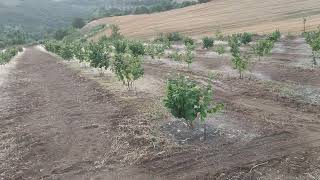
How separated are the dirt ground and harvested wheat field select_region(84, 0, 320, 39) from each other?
36.5 meters

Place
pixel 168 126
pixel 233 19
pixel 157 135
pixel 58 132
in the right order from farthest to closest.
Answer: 1. pixel 233 19
2. pixel 58 132
3. pixel 168 126
4. pixel 157 135

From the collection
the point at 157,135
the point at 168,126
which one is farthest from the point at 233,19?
the point at 157,135

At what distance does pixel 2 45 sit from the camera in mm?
163375

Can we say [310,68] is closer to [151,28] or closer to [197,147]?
[197,147]

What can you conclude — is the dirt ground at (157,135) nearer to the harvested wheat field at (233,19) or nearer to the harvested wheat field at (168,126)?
the harvested wheat field at (168,126)

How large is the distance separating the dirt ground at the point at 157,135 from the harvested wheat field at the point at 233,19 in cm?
3649

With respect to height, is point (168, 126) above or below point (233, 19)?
below

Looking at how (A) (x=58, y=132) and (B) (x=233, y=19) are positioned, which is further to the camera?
(B) (x=233, y=19)

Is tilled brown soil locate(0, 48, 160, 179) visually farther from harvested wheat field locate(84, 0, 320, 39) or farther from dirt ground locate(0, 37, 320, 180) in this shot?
harvested wheat field locate(84, 0, 320, 39)

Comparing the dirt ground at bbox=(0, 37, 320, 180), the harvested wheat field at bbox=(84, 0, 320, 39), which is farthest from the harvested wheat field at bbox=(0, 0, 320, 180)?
the harvested wheat field at bbox=(84, 0, 320, 39)

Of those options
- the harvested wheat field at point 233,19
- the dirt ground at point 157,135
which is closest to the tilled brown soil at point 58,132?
the dirt ground at point 157,135

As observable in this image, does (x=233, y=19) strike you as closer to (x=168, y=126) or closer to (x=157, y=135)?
(x=168, y=126)

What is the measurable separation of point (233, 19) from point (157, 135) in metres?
67.6

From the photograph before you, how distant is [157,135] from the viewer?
14414 mm
